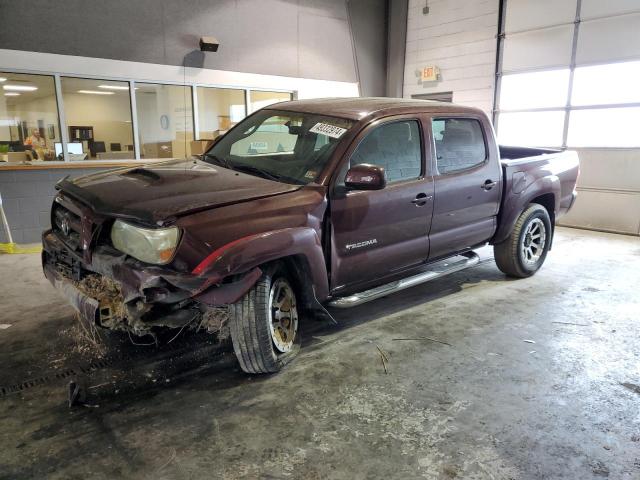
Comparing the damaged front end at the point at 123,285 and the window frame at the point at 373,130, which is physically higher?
the window frame at the point at 373,130

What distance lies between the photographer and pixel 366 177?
9.54ft

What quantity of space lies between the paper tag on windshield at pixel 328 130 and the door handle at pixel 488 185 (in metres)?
1.54

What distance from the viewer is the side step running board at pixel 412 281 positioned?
126 inches

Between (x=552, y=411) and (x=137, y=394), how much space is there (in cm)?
240

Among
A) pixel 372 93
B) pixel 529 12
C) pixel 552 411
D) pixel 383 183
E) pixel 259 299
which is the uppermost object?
pixel 529 12

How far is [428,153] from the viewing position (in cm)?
363

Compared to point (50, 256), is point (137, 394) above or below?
below

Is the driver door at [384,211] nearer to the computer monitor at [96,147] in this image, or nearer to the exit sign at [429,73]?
the computer monitor at [96,147]

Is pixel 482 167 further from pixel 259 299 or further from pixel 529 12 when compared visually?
pixel 529 12

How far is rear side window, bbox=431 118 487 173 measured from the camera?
3.76 metres

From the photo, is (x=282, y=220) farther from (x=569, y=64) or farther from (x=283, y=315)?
(x=569, y=64)

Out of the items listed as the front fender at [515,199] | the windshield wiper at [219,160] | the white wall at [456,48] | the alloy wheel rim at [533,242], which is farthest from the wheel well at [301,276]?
the white wall at [456,48]

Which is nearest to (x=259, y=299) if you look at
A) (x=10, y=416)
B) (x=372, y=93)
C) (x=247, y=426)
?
(x=247, y=426)

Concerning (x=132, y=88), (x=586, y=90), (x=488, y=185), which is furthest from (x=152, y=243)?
(x=586, y=90)
